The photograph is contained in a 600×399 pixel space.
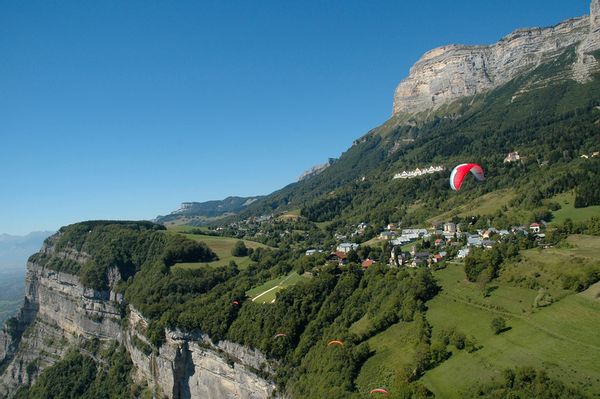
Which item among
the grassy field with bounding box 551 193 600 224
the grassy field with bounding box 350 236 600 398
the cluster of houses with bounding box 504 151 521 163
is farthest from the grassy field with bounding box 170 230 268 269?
the cluster of houses with bounding box 504 151 521 163

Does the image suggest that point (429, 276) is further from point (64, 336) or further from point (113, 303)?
point (64, 336)

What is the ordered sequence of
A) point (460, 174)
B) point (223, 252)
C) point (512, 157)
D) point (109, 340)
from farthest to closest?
point (512, 157) < point (223, 252) < point (109, 340) < point (460, 174)

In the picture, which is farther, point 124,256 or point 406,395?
point 124,256

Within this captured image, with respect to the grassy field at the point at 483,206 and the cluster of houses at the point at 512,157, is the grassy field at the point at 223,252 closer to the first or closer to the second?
the grassy field at the point at 483,206

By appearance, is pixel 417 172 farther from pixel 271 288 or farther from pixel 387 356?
pixel 387 356

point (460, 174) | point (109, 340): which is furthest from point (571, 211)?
point (109, 340)

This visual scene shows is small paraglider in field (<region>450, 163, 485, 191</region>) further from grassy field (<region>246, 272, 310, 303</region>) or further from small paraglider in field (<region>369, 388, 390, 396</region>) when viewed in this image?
grassy field (<region>246, 272, 310, 303</region>)

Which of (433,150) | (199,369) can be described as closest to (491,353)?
(199,369)
